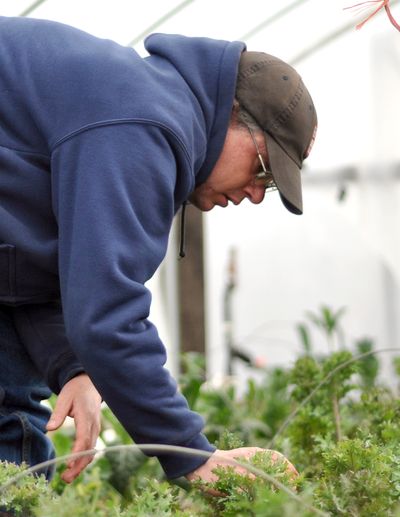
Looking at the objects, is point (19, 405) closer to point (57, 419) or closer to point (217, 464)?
point (57, 419)

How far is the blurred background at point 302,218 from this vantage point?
5.14 metres

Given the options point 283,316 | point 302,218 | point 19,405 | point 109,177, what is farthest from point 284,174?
point 283,316

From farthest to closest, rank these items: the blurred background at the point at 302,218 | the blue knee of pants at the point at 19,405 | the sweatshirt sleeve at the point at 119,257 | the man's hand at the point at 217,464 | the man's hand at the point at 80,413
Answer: the blurred background at the point at 302,218
the blue knee of pants at the point at 19,405
the man's hand at the point at 80,413
the man's hand at the point at 217,464
the sweatshirt sleeve at the point at 119,257

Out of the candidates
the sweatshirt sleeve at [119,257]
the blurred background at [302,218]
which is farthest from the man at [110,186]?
the blurred background at [302,218]

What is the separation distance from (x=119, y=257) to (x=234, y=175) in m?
0.46

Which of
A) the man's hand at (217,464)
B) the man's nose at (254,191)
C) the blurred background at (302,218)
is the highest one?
the man's nose at (254,191)

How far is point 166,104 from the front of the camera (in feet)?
6.40

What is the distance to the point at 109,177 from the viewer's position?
6.07 feet

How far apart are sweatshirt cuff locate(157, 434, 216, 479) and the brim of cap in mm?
519

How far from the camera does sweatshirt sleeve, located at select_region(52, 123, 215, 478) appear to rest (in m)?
1.84

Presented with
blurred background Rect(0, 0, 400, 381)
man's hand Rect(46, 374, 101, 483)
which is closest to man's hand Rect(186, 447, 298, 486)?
man's hand Rect(46, 374, 101, 483)

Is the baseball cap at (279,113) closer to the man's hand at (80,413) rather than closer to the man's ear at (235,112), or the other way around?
the man's ear at (235,112)

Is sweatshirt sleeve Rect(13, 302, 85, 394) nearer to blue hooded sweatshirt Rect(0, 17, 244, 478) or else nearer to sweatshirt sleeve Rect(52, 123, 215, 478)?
blue hooded sweatshirt Rect(0, 17, 244, 478)

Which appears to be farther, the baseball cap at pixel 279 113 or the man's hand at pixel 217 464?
the baseball cap at pixel 279 113
